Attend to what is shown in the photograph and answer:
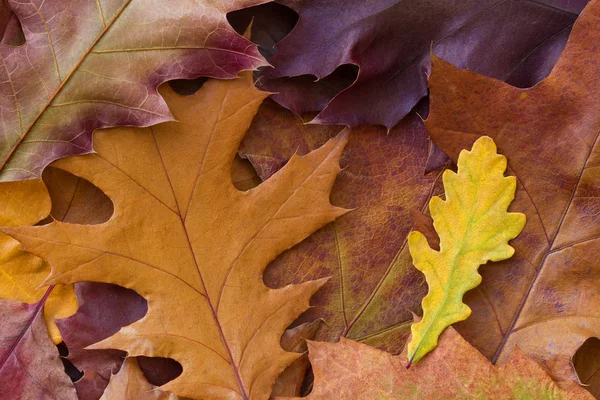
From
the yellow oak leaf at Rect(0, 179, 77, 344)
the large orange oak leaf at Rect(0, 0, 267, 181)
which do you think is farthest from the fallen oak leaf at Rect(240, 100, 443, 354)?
the yellow oak leaf at Rect(0, 179, 77, 344)

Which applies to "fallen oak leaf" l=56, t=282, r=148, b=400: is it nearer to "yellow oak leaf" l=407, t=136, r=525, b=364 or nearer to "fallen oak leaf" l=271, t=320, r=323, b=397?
"fallen oak leaf" l=271, t=320, r=323, b=397

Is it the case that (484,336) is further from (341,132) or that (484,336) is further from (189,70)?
(189,70)

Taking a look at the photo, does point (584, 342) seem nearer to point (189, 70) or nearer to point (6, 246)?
point (189, 70)

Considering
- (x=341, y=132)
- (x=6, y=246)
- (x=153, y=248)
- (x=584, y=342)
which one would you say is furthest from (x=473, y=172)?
(x=6, y=246)

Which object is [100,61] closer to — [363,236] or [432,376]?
[363,236]

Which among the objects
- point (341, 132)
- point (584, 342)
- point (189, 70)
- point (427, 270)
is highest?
point (189, 70)

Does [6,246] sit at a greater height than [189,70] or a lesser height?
lesser
